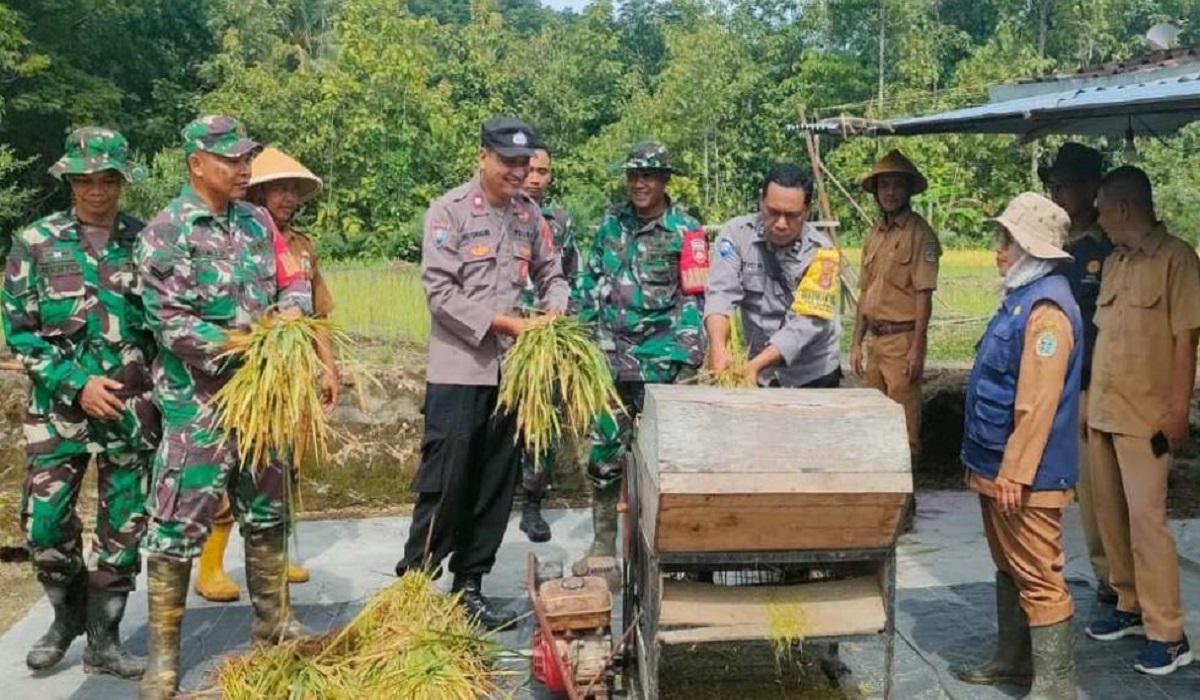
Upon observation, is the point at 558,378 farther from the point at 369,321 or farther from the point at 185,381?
the point at 369,321

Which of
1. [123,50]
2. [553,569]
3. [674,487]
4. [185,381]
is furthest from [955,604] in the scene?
[123,50]

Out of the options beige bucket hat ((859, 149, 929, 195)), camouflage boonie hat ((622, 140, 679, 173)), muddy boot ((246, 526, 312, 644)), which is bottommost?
muddy boot ((246, 526, 312, 644))

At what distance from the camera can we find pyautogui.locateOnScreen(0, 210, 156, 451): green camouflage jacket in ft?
12.2

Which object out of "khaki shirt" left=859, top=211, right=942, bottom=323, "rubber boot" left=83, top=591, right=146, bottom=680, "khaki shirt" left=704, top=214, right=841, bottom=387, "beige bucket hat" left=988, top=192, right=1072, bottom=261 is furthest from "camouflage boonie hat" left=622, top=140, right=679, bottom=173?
"rubber boot" left=83, top=591, right=146, bottom=680

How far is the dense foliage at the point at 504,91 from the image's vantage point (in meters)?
18.2

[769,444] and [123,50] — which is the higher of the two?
[123,50]

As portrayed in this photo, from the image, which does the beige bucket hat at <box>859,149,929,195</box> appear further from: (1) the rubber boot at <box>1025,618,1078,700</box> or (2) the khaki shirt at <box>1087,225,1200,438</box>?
(1) the rubber boot at <box>1025,618,1078,700</box>

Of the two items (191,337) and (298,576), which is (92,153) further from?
(298,576)

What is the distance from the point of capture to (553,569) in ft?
11.9

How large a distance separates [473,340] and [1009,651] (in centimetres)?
218

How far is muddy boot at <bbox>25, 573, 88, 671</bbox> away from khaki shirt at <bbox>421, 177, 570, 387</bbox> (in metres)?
1.48

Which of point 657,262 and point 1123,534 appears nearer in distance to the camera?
point 1123,534

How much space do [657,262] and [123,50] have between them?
25.2 m

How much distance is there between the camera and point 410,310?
8.42 metres
